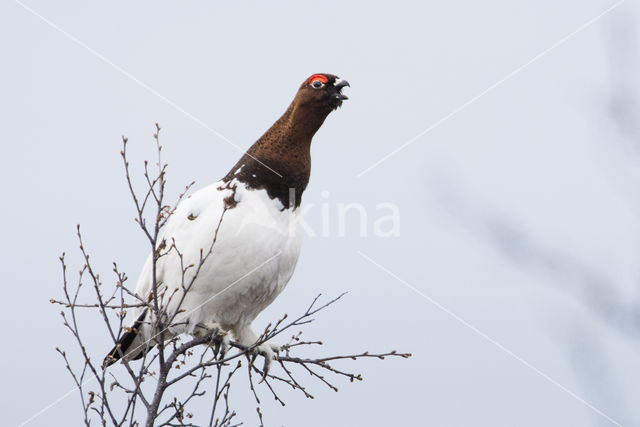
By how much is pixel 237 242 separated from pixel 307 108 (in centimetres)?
103

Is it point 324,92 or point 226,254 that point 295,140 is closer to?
point 324,92

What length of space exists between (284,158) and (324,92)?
50cm

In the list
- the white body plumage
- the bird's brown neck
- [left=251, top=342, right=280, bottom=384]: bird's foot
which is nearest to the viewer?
the white body plumage

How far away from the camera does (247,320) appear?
5.26 meters

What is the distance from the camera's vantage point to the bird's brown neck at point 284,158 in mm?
4910

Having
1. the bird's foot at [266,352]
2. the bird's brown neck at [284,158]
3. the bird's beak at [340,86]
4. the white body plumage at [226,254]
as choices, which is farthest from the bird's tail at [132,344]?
the bird's beak at [340,86]

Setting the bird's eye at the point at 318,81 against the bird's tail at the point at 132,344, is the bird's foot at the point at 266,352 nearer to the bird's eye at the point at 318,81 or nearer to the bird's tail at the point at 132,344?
the bird's tail at the point at 132,344

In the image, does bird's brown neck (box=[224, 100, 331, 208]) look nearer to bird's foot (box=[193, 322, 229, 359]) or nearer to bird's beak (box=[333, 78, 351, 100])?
bird's beak (box=[333, 78, 351, 100])

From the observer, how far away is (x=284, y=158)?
504 cm

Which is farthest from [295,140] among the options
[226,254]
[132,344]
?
[132,344]

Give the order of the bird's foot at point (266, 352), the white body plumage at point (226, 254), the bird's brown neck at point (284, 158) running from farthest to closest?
the bird's foot at point (266, 352), the bird's brown neck at point (284, 158), the white body plumage at point (226, 254)

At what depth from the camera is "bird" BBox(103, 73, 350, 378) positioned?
4.74 meters

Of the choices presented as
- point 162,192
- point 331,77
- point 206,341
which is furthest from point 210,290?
point 331,77

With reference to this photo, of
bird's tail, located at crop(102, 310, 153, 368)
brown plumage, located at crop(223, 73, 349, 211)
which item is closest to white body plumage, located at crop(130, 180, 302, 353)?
brown plumage, located at crop(223, 73, 349, 211)
